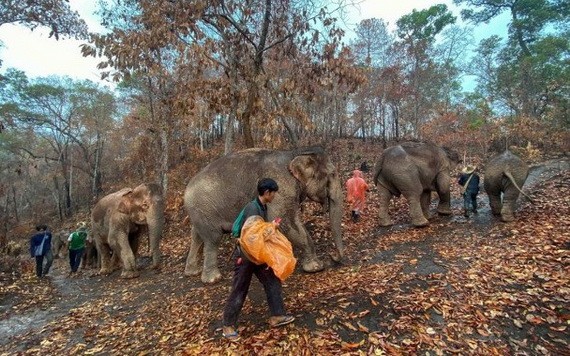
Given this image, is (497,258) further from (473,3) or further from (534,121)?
(473,3)

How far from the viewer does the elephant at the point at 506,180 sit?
27.0 feet

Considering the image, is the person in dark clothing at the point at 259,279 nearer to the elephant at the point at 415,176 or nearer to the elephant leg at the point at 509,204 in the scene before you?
the elephant at the point at 415,176

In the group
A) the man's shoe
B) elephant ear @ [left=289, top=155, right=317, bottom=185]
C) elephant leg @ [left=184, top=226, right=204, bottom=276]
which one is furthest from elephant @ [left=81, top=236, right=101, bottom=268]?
the man's shoe

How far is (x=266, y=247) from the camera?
3.91 meters

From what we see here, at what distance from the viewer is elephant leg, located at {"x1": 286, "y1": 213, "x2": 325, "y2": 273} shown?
6289 millimetres

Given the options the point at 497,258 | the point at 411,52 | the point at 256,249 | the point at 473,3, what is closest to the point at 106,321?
the point at 256,249

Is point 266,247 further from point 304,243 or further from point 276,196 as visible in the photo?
point 304,243

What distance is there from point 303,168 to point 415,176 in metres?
4.08

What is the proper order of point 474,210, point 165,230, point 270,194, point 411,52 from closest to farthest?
point 270,194
point 474,210
point 165,230
point 411,52

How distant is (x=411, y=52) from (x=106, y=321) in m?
27.4

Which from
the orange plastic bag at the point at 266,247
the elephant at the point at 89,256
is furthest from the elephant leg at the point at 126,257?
the orange plastic bag at the point at 266,247

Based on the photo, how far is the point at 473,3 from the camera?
2847cm

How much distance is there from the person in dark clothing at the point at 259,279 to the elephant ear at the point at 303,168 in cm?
214

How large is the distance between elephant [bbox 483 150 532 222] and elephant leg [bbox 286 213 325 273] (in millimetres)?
4812
